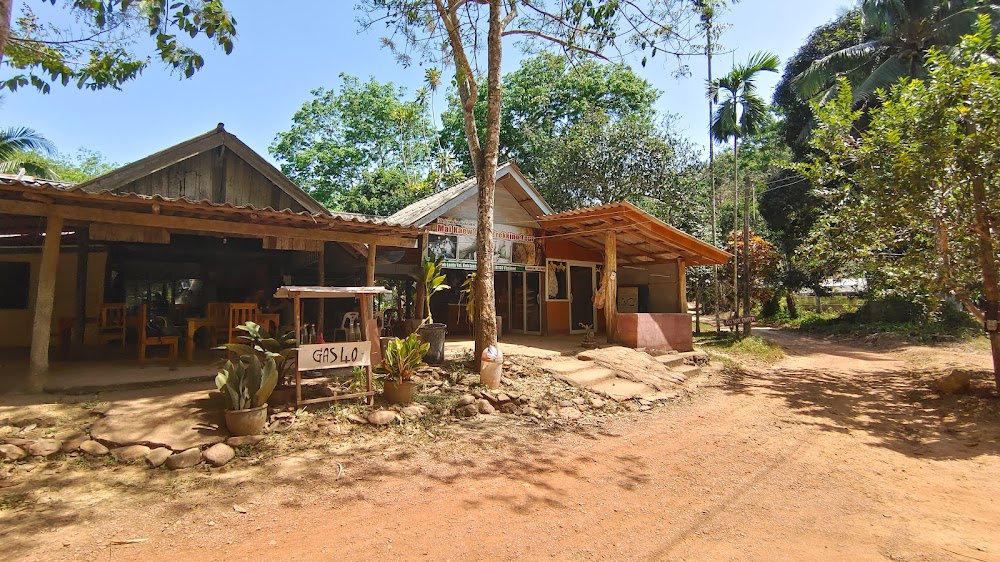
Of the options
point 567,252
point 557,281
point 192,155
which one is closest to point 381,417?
point 192,155

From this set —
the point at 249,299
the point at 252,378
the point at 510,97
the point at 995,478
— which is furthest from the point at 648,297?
the point at 510,97

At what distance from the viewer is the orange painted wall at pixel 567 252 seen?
12.7 m

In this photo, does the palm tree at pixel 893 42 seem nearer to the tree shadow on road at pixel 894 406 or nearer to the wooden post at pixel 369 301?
the tree shadow on road at pixel 894 406

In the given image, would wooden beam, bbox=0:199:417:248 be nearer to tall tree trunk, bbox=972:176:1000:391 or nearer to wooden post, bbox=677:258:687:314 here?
wooden post, bbox=677:258:687:314

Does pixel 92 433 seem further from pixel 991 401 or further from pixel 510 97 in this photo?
pixel 510 97

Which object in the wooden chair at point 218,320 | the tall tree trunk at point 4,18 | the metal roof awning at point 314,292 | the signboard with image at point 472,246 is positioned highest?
the tall tree trunk at point 4,18

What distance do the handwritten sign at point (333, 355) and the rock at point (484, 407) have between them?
5.41 feet

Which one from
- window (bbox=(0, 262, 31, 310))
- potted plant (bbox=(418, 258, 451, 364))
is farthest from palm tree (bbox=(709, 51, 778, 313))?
window (bbox=(0, 262, 31, 310))

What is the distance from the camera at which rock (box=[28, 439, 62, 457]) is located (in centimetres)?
428

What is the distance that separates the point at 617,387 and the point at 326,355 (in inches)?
190

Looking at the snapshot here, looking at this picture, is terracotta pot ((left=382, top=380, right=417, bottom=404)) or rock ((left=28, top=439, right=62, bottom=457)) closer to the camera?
rock ((left=28, top=439, right=62, bottom=457))

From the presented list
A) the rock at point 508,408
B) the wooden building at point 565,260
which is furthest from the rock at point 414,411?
the wooden building at point 565,260

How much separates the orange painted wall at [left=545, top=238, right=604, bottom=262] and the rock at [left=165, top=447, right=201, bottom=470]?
9410 millimetres

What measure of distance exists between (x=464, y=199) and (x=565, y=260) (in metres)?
3.60
